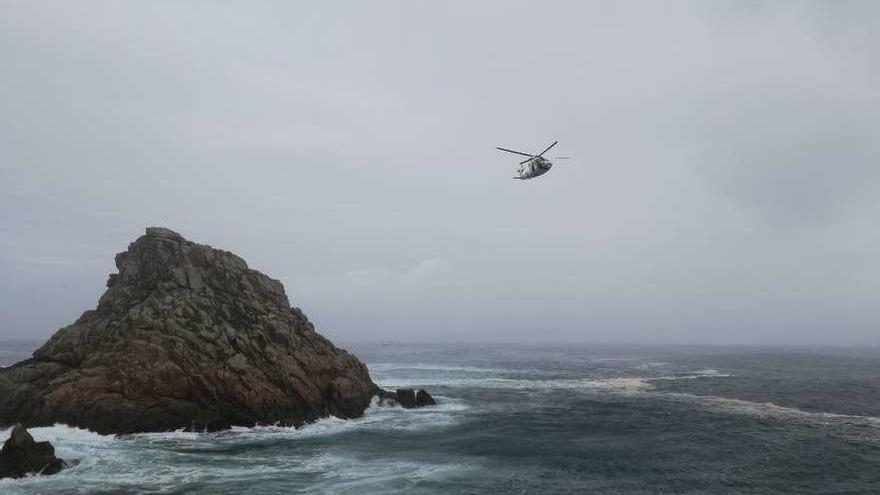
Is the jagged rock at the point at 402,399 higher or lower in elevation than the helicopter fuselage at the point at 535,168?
lower

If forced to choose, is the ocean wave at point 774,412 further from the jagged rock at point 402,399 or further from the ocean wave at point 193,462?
the ocean wave at point 193,462

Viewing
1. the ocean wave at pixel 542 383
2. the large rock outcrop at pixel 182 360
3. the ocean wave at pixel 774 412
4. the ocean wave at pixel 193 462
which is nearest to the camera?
the ocean wave at pixel 193 462

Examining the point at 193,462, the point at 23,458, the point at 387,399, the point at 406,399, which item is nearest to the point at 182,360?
the point at 193,462

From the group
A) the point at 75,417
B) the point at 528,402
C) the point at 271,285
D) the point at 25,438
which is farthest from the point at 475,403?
the point at 25,438

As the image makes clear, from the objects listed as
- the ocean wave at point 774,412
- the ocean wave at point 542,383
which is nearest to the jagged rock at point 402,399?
the ocean wave at point 542,383

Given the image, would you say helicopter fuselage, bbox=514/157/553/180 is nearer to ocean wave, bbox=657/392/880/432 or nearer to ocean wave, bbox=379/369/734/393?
ocean wave, bbox=657/392/880/432

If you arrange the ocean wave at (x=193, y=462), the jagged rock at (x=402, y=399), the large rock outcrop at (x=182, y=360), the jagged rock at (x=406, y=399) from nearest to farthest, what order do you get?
1. the ocean wave at (x=193, y=462)
2. the large rock outcrop at (x=182, y=360)
3. the jagged rock at (x=402, y=399)
4. the jagged rock at (x=406, y=399)
